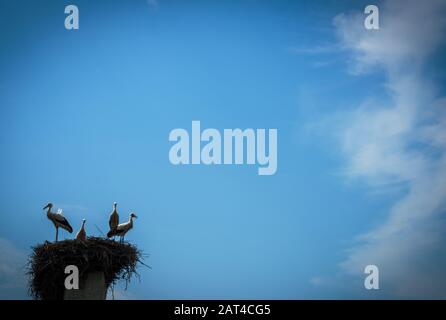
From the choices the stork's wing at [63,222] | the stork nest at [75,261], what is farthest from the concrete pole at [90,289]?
the stork's wing at [63,222]

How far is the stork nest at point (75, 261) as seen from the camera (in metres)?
15.9

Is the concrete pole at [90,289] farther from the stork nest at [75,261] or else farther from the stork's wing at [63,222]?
the stork's wing at [63,222]

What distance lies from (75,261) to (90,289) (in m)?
0.70

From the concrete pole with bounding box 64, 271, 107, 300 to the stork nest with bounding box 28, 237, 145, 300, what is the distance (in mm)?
129

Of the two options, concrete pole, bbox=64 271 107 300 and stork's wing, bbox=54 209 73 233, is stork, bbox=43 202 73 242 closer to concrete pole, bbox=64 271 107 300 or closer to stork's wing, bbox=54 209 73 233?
stork's wing, bbox=54 209 73 233

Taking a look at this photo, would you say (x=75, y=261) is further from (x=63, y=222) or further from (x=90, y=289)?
(x=63, y=222)

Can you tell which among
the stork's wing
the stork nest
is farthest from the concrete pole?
the stork's wing

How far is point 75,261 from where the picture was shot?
1585 centimetres
